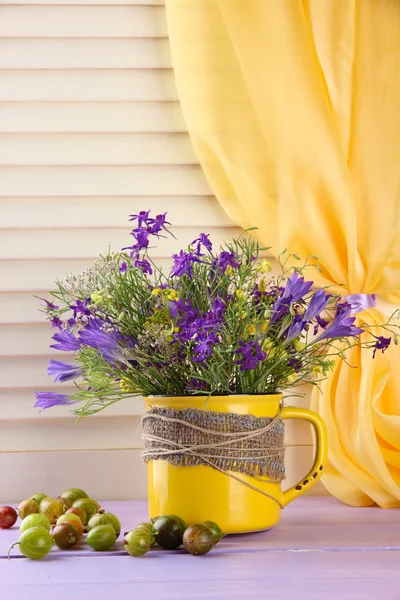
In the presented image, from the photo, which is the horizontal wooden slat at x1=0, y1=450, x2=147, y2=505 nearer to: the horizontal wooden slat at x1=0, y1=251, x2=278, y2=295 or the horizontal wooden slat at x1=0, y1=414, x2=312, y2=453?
the horizontal wooden slat at x1=0, y1=414, x2=312, y2=453

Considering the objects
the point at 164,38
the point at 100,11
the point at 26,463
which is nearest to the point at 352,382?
the point at 26,463

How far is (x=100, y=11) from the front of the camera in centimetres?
143

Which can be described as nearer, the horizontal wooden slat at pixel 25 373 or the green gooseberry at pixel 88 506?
the green gooseberry at pixel 88 506

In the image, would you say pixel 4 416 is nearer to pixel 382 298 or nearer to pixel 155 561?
pixel 155 561

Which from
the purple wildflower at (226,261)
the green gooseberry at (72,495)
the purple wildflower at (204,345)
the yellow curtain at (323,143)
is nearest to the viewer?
the purple wildflower at (204,345)

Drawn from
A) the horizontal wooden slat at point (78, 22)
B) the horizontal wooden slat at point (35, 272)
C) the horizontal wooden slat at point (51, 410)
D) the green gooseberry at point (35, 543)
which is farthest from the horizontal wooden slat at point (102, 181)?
the green gooseberry at point (35, 543)

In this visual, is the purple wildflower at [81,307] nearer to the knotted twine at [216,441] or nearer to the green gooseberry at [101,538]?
the knotted twine at [216,441]

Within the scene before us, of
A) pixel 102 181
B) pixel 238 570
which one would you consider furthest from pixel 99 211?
pixel 238 570

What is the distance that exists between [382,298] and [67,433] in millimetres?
648

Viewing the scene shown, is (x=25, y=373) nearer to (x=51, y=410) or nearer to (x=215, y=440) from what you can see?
(x=51, y=410)

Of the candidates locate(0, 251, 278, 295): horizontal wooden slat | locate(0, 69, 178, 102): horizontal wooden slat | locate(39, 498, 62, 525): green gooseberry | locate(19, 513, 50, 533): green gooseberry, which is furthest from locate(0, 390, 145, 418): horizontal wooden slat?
locate(0, 69, 178, 102): horizontal wooden slat

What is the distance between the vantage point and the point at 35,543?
0.88 meters

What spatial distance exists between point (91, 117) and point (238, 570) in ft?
3.04

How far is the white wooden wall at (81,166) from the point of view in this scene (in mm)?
1362
